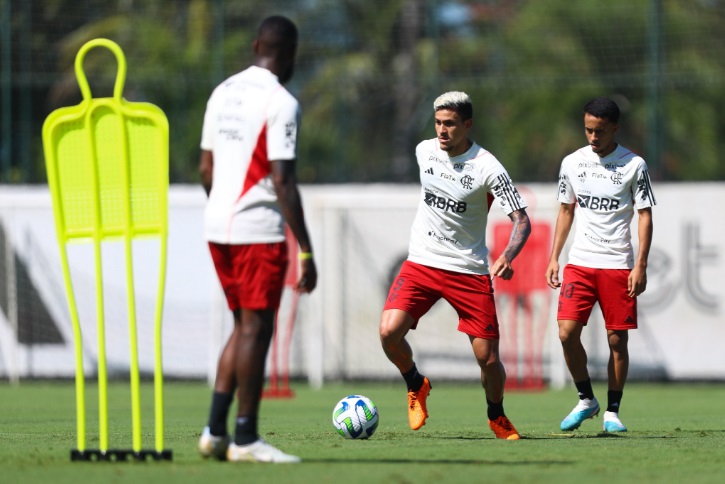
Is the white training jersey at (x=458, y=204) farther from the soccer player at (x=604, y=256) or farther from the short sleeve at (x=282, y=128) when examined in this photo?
the short sleeve at (x=282, y=128)

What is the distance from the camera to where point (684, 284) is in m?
17.0

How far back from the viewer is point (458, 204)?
9.17 meters

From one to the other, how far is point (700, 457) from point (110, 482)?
3.49 metres

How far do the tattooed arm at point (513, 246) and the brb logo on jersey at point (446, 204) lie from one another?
0.38 meters

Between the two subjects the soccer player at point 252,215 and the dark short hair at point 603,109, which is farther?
the dark short hair at point 603,109

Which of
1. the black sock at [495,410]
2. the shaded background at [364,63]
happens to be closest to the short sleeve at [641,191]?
the black sock at [495,410]

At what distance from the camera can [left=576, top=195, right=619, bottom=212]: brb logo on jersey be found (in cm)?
974

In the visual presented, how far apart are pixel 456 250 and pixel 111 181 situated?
310cm

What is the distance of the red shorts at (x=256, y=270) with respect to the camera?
6.94 meters

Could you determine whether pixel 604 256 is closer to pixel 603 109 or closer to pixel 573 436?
pixel 603 109

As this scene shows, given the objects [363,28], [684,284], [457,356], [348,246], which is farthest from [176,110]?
[684,284]

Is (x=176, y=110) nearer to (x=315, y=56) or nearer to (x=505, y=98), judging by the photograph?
(x=315, y=56)

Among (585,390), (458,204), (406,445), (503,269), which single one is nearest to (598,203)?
(458,204)

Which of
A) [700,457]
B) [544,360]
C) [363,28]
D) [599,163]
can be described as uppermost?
[363,28]
